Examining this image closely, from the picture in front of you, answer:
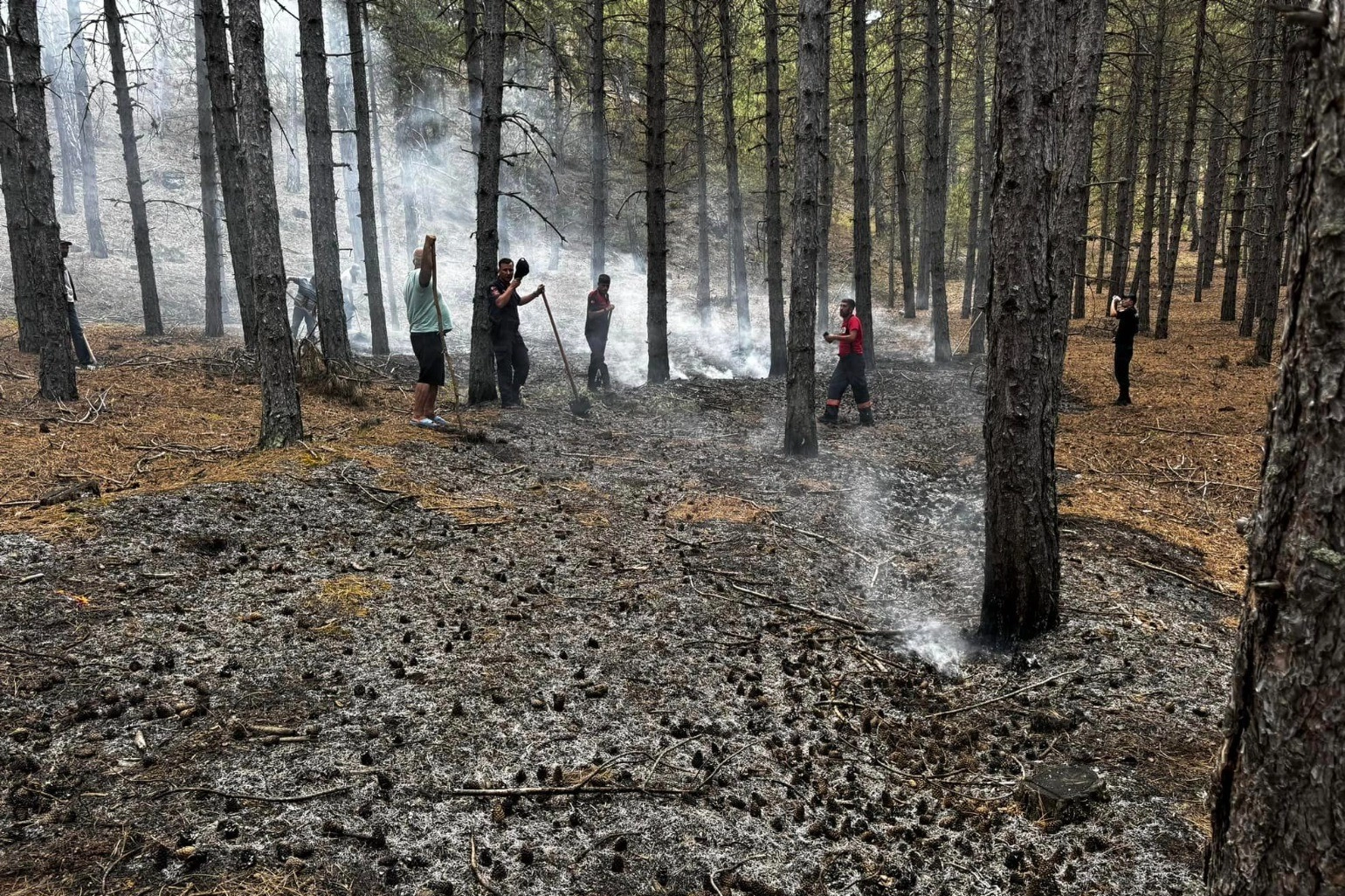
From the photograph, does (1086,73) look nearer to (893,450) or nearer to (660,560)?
(893,450)

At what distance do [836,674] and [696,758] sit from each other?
1385mm

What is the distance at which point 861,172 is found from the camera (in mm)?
17266

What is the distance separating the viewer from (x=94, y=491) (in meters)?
6.27

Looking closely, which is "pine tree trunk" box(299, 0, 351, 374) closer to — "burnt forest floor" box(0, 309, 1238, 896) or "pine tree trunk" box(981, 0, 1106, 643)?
"burnt forest floor" box(0, 309, 1238, 896)

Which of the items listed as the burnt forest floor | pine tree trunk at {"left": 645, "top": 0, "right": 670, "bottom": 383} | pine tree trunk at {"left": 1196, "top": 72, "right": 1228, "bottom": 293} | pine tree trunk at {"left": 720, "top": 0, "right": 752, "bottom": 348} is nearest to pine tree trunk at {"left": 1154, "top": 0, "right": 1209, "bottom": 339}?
pine tree trunk at {"left": 1196, "top": 72, "right": 1228, "bottom": 293}

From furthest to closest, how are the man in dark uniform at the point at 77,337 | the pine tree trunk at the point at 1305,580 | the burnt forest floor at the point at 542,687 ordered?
the man in dark uniform at the point at 77,337
the burnt forest floor at the point at 542,687
the pine tree trunk at the point at 1305,580

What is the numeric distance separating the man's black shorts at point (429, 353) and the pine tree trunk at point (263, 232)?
2.01m

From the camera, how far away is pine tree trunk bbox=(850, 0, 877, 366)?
51.8ft

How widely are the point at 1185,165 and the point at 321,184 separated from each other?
18.2 m

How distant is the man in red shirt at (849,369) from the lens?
12.2 m

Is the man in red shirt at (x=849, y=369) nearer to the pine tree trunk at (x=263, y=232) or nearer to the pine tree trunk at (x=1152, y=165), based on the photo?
the pine tree trunk at (x=263, y=232)

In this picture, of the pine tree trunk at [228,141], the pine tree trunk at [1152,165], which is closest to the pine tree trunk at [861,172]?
the pine tree trunk at [1152,165]

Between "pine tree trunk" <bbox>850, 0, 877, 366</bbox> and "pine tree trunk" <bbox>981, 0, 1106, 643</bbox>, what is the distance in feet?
35.5

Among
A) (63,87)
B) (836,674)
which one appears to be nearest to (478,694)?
Result: (836,674)
